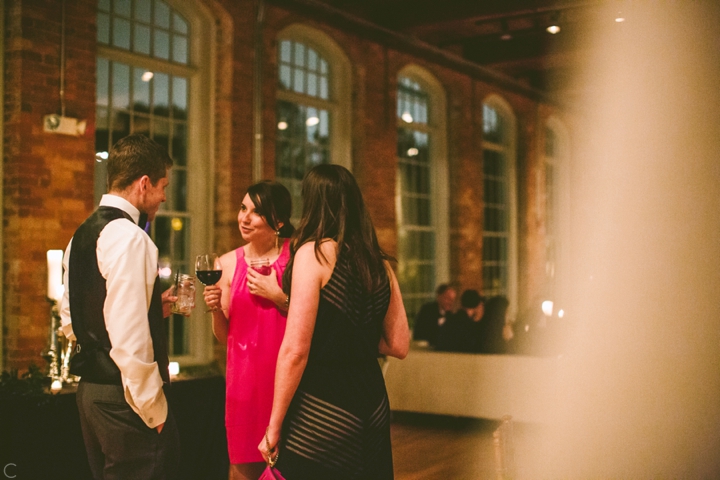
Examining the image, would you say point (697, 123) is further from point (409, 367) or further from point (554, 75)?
→ point (554, 75)

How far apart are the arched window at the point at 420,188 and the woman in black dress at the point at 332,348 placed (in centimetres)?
702

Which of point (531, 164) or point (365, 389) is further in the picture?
point (531, 164)

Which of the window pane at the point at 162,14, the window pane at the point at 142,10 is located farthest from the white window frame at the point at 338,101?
the window pane at the point at 142,10

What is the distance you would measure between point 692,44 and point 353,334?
1.15 m

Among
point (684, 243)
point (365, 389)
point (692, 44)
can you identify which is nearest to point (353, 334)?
point (365, 389)

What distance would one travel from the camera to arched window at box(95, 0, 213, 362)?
19.9 feet

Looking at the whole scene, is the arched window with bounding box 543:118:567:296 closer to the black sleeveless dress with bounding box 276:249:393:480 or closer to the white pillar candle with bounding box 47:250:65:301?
the white pillar candle with bounding box 47:250:65:301

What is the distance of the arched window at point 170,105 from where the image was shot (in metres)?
6.06

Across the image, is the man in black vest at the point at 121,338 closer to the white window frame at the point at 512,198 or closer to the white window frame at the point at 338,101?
the white window frame at the point at 338,101

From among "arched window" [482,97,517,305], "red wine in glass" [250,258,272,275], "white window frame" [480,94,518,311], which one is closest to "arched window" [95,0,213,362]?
"red wine in glass" [250,258,272,275]

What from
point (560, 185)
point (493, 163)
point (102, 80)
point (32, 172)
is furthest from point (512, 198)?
point (32, 172)

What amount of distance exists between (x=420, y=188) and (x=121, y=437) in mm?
7774

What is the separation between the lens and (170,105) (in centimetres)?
658

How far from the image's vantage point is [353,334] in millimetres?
1983
